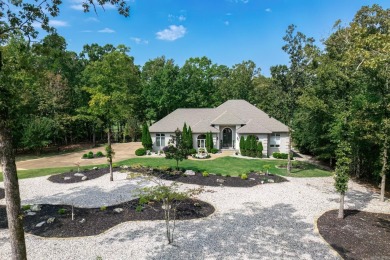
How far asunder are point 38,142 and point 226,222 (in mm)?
27983

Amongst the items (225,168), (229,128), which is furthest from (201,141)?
(225,168)

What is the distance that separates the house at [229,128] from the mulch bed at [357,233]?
57.3ft

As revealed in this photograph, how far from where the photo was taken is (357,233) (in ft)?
33.9

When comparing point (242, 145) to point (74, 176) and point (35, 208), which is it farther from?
point (35, 208)

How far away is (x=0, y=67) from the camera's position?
5438 mm

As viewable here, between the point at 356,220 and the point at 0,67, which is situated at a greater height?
the point at 0,67

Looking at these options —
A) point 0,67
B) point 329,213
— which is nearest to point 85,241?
point 0,67

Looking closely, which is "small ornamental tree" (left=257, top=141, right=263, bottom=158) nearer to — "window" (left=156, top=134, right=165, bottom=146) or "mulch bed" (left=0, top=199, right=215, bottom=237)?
"window" (left=156, top=134, right=165, bottom=146)

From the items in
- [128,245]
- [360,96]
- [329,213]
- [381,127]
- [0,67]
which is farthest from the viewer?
[360,96]

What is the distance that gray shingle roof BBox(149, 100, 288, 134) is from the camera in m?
30.4

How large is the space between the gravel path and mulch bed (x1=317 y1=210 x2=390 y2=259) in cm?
51

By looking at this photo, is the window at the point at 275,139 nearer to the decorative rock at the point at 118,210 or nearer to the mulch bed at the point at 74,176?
the mulch bed at the point at 74,176

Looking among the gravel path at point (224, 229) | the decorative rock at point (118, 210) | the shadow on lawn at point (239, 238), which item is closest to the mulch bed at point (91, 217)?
the decorative rock at point (118, 210)

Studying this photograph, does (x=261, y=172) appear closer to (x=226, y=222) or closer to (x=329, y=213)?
(x=329, y=213)
